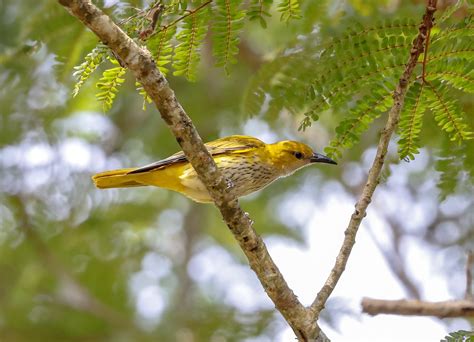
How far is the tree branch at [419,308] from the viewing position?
12.6 ft

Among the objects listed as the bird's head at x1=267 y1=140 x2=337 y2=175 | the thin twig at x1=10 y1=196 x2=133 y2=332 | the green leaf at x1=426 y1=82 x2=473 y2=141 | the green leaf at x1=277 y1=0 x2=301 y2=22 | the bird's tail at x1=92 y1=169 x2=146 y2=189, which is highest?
the thin twig at x1=10 y1=196 x2=133 y2=332

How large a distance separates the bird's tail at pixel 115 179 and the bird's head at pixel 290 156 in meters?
0.98

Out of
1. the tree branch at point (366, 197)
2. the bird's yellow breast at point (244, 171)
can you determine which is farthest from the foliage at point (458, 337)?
the bird's yellow breast at point (244, 171)

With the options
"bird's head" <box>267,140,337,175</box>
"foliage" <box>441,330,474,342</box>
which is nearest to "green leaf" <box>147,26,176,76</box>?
"foliage" <box>441,330,474,342</box>

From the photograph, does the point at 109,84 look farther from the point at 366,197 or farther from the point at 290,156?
the point at 290,156

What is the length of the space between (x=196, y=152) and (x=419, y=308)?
5.40 feet

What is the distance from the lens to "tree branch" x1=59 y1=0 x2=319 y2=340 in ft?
8.69

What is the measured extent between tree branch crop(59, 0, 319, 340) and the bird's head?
1807 mm

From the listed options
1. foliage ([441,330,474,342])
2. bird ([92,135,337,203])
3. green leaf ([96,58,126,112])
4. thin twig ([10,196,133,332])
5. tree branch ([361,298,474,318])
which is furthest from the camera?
thin twig ([10,196,133,332])

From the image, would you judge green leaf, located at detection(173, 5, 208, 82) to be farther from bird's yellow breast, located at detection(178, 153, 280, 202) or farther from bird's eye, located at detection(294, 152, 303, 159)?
bird's eye, located at detection(294, 152, 303, 159)

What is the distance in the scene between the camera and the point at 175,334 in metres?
6.40

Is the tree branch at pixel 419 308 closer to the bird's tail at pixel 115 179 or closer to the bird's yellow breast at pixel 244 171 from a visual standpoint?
the bird's yellow breast at pixel 244 171

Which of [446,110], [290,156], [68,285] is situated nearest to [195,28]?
[446,110]

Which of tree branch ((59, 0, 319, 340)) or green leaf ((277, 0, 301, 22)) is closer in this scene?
tree branch ((59, 0, 319, 340))
